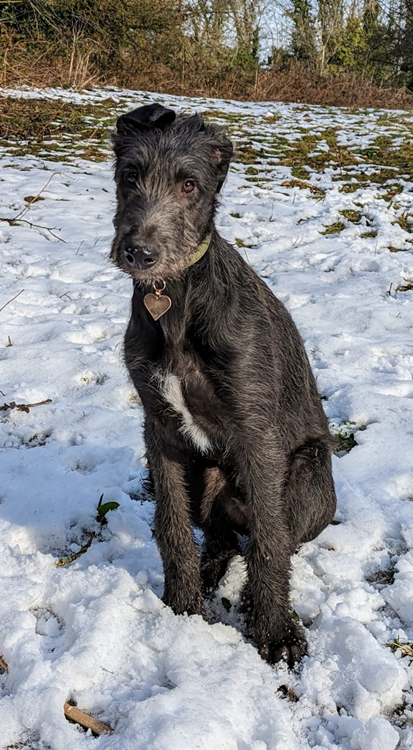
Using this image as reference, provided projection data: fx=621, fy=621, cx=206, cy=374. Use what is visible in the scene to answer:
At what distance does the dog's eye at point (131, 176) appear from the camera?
89.9 inches

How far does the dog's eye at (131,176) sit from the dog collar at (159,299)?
34 cm

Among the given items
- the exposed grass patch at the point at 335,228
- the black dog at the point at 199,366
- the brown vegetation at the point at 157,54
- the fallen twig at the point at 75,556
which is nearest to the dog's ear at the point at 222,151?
the black dog at the point at 199,366

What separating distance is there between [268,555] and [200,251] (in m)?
1.22

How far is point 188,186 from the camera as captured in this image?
230 cm

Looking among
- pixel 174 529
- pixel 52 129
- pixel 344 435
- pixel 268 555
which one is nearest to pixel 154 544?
pixel 174 529

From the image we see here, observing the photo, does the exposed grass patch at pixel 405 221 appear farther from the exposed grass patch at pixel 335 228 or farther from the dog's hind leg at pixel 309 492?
the dog's hind leg at pixel 309 492

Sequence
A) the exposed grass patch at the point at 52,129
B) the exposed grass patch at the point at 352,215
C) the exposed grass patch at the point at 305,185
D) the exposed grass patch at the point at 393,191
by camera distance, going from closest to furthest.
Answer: the exposed grass patch at the point at 352,215 → the exposed grass patch at the point at 393,191 → the exposed grass patch at the point at 305,185 → the exposed grass patch at the point at 52,129

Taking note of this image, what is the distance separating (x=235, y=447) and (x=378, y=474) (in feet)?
4.24

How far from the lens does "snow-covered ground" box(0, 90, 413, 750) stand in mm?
2029

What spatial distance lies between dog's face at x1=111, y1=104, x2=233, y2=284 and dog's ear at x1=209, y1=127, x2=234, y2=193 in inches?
0.7

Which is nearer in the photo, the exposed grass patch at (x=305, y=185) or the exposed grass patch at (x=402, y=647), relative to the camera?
the exposed grass patch at (x=402, y=647)

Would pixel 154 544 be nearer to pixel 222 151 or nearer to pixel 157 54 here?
pixel 222 151

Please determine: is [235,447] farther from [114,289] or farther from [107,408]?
[114,289]

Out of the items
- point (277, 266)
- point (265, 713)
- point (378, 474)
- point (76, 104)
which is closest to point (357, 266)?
point (277, 266)
